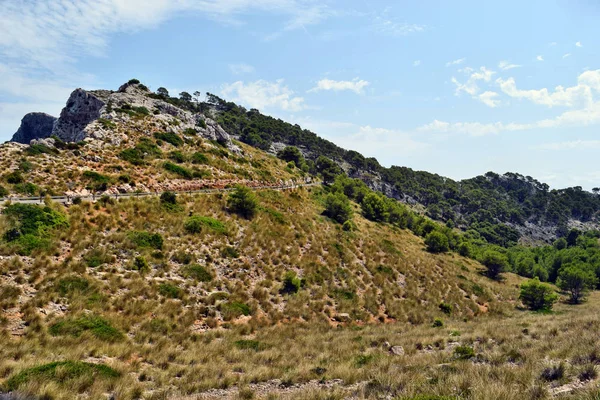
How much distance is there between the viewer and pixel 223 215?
31.9 m

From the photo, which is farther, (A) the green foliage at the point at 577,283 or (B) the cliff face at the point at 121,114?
(B) the cliff face at the point at 121,114

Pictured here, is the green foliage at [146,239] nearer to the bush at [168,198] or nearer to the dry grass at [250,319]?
the dry grass at [250,319]

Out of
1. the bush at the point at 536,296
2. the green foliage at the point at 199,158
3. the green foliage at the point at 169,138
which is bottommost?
the bush at the point at 536,296

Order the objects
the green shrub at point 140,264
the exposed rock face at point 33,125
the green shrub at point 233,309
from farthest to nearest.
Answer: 1. the exposed rock face at point 33,125
2. the green shrub at point 140,264
3. the green shrub at point 233,309

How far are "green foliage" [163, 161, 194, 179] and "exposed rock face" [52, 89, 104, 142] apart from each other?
27153 mm

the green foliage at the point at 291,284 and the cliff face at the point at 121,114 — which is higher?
the cliff face at the point at 121,114

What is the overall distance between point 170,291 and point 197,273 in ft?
9.88

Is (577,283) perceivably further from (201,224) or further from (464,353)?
(201,224)

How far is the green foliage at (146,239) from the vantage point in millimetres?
22219

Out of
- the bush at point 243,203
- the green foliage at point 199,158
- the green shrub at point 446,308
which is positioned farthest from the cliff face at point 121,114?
the green shrub at point 446,308

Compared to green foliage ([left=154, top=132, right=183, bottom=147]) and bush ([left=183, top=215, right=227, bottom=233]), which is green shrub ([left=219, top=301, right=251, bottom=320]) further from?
green foliage ([left=154, top=132, right=183, bottom=147])

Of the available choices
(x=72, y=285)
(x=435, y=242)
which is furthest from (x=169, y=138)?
(x=435, y=242)

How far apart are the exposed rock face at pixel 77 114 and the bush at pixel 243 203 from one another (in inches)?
1574

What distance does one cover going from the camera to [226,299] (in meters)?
20.2
